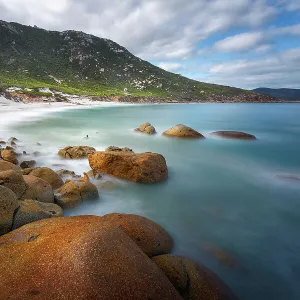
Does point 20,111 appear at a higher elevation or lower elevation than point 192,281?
lower

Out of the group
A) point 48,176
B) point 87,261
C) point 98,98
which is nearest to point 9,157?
point 48,176

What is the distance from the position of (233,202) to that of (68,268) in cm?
696

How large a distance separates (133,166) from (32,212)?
524 cm

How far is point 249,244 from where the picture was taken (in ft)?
21.3

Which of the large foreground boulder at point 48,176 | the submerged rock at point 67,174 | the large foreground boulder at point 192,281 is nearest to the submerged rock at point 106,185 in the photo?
the submerged rock at point 67,174

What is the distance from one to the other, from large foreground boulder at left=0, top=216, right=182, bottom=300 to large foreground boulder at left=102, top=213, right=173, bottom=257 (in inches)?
36.1

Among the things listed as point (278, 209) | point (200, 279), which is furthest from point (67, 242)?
point (278, 209)

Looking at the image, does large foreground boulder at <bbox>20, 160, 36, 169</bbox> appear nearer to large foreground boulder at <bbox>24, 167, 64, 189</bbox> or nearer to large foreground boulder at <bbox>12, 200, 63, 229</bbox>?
large foreground boulder at <bbox>24, 167, 64, 189</bbox>

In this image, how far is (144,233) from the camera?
17.2 ft

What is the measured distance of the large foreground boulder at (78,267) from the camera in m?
3.18

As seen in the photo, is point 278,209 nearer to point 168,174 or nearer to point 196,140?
point 168,174

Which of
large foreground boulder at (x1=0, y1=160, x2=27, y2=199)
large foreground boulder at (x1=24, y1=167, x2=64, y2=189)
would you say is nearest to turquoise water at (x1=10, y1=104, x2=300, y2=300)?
large foreground boulder at (x1=0, y1=160, x2=27, y2=199)

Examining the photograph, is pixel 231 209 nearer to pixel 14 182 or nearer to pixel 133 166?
pixel 133 166

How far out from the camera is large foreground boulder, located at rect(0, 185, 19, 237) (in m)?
4.77
